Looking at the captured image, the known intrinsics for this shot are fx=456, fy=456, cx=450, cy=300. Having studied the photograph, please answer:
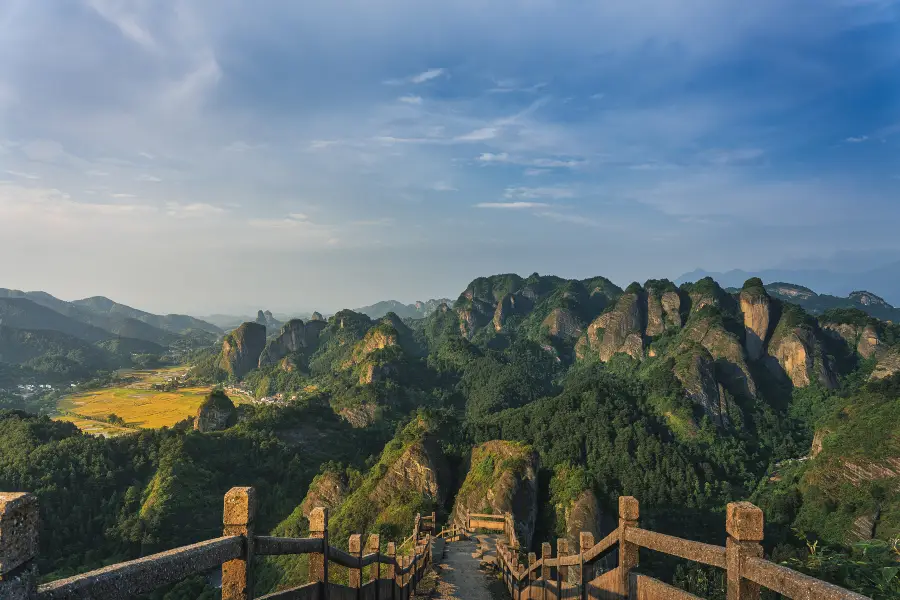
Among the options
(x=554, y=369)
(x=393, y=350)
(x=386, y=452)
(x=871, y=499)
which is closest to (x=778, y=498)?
(x=871, y=499)

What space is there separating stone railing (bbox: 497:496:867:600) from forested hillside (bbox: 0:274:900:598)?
116cm

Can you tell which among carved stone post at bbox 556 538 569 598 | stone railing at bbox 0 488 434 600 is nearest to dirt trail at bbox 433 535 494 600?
carved stone post at bbox 556 538 569 598

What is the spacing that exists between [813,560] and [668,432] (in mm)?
76236

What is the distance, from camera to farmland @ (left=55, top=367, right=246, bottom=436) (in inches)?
3091

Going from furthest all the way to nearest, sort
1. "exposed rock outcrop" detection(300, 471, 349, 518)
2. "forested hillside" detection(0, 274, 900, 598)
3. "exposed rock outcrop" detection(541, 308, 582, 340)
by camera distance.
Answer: "exposed rock outcrop" detection(541, 308, 582, 340) → "exposed rock outcrop" detection(300, 471, 349, 518) → "forested hillside" detection(0, 274, 900, 598)

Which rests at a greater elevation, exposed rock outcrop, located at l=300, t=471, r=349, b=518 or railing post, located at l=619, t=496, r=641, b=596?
railing post, located at l=619, t=496, r=641, b=596

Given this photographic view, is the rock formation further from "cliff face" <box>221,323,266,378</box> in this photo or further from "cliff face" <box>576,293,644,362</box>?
"cliff face" <box>576,293,644,362</box>

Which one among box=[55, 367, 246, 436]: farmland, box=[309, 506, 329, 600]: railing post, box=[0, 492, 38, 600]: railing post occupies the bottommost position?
box=[55, 367, 246, 436]: farmland

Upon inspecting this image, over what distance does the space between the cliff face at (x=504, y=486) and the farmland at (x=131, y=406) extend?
199 ft

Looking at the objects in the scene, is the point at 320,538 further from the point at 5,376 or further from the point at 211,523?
the point at 5,376

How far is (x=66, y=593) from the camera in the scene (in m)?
1.90

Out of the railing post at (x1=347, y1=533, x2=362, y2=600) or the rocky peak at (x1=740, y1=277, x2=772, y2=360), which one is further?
the rocky peak at (x1=740, y1=277, x2=772, y2=360)

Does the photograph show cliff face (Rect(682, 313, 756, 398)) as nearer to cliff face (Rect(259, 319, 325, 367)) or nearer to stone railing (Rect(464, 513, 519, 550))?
stone railing (Rect(464, 513, 519, 550))

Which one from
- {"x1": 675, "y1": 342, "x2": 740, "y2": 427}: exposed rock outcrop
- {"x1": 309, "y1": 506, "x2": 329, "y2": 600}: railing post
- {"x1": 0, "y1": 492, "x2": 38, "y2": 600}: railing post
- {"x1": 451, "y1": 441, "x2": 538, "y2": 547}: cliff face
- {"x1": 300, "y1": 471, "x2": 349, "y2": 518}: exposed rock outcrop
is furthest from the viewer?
{"x1": 675, "y1": 342, "x2": 740, "y2": 427}: exposed rock outcrop
